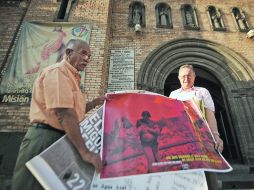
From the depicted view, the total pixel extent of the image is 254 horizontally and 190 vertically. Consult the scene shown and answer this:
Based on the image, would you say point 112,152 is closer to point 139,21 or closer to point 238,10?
point 139,21

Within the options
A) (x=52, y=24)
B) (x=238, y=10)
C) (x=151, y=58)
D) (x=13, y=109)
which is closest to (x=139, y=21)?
(x=151, y=58)

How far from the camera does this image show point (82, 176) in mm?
Result: 1400

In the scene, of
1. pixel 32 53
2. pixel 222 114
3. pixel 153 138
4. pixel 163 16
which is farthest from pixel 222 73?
pixel 153 138

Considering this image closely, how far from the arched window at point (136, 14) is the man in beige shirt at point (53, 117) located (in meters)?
5.87

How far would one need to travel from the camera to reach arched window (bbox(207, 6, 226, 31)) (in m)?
7.39

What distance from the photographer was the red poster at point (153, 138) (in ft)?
5.14

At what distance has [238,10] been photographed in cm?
793

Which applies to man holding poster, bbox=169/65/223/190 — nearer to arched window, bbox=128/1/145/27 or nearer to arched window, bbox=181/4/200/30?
arched window, bbox=128/1/145/27

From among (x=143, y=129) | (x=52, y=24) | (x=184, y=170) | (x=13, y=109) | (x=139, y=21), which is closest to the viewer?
(x=184, y=170)

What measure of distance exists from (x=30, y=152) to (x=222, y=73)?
6.37 m

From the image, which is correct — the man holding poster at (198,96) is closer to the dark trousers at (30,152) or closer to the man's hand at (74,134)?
the man's hand at (74,134)

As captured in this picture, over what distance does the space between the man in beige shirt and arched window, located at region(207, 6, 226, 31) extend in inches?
269

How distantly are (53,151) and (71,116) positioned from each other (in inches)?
9.7

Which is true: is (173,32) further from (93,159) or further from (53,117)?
(93,159)
